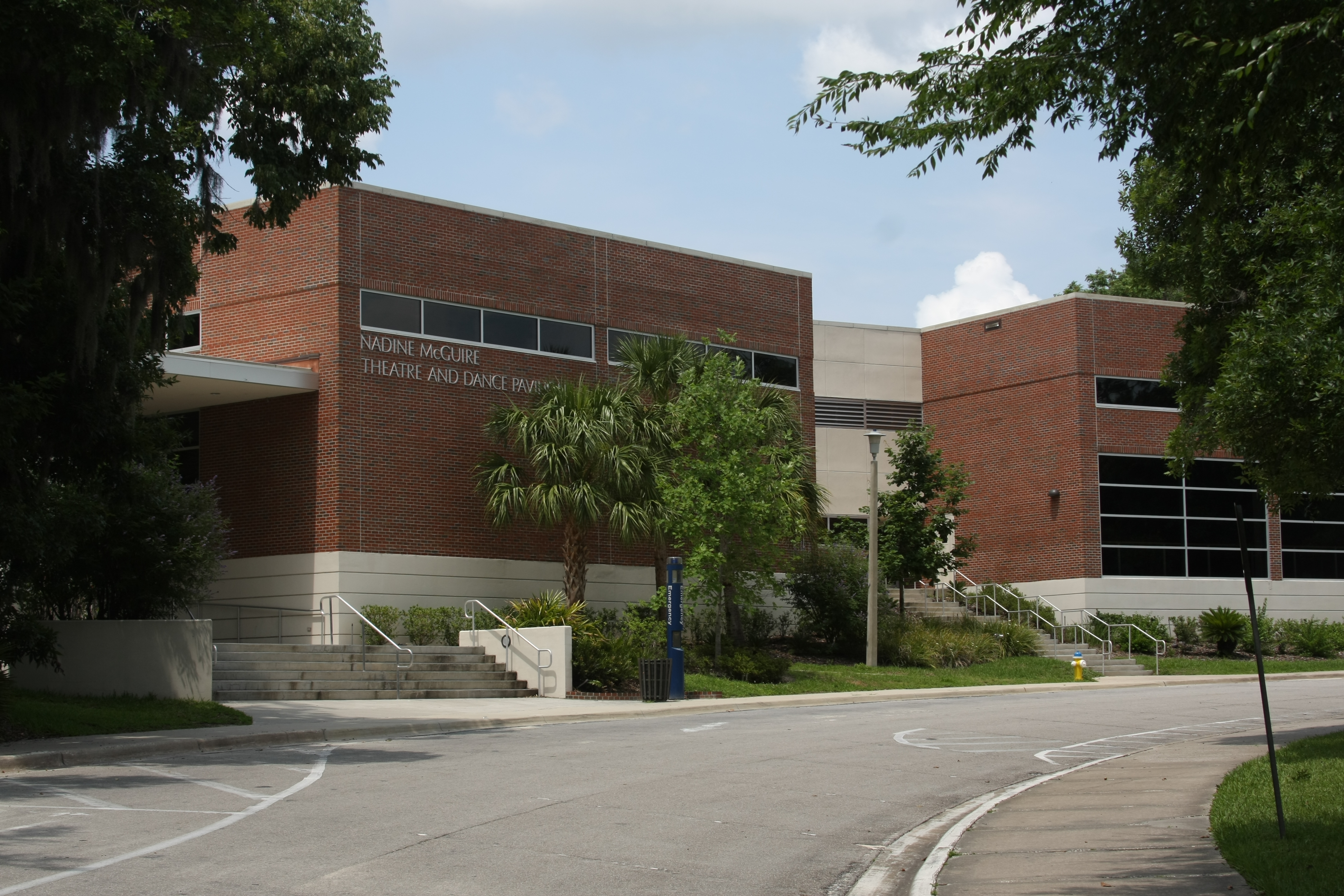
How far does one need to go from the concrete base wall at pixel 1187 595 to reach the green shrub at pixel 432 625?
60.9 feet

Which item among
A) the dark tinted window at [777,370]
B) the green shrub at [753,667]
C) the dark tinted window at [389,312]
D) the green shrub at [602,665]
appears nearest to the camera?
the green shrub at [602,665]

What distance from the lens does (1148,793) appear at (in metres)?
12.5

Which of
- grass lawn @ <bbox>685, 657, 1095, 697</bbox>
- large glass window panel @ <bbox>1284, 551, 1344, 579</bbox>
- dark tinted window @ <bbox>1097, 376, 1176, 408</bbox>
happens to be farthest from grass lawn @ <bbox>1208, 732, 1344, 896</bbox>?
large glass window panel @ <bbox>1284, 551, 1344, 579</bbox>

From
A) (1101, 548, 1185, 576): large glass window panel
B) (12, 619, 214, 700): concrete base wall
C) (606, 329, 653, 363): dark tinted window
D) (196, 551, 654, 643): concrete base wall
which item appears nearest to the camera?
(12, 619, 214, 700): concrete base wall

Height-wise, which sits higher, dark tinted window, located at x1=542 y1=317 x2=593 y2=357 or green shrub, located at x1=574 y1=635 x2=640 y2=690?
dark tinted window, located at x1=542 y1=317 x2=593 y2=357

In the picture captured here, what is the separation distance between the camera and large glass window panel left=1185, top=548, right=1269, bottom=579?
133 ft

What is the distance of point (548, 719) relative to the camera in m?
21.1

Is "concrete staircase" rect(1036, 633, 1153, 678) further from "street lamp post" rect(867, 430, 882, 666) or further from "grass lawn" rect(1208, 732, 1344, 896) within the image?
"grass lawn" rect(1208, 732, 1344, 896)

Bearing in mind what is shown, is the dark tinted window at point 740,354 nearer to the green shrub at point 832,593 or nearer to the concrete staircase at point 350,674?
the green shrub at point 832,593

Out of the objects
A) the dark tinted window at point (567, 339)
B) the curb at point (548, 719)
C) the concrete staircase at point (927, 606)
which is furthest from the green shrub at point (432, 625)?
the concrete staircase at point (927, 606)

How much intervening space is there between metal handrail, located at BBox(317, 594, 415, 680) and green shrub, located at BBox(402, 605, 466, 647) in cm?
44

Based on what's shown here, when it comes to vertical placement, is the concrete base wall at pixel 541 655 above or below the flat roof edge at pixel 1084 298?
below

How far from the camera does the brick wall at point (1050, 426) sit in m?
39.8

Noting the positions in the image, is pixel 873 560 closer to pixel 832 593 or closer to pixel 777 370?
pixel 832 593
